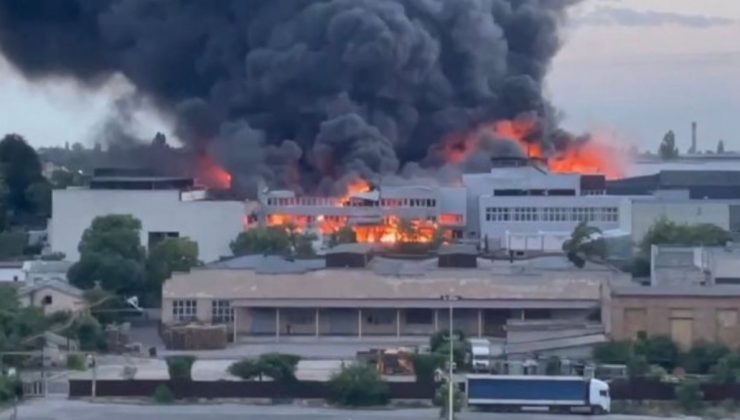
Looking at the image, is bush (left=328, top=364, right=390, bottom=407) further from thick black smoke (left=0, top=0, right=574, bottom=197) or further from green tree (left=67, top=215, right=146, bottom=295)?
thick black smoke (left=0, top=0, right=574, bottom=197)

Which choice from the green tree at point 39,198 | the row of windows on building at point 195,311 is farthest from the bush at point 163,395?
the green tree at point 39,198

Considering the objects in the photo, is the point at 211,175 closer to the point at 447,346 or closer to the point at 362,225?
the point at 362,225

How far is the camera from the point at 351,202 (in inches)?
1633

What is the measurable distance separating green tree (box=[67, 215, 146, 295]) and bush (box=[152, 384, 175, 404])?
30.3ft

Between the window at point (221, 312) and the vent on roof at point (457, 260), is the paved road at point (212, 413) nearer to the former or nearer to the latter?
the window at point (221, 312)

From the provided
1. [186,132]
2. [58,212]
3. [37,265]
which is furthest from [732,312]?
[186,132]

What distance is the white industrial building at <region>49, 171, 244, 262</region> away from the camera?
124ft

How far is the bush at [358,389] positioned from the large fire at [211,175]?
22161 millimetres

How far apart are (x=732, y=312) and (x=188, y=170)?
21.7m

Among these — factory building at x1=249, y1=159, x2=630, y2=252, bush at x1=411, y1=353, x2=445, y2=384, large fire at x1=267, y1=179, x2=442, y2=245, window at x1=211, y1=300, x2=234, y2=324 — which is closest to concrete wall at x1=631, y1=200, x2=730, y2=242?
factory building at x1=249, y1=159, x2=630, y2=252

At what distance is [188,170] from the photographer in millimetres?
45750

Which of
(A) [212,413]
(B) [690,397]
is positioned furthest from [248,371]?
(B) [690,397]

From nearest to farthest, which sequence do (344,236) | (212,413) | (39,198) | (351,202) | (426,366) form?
(212,413), (426,366), (344,236), (351,202), (39,198)

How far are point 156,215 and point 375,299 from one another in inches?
411
